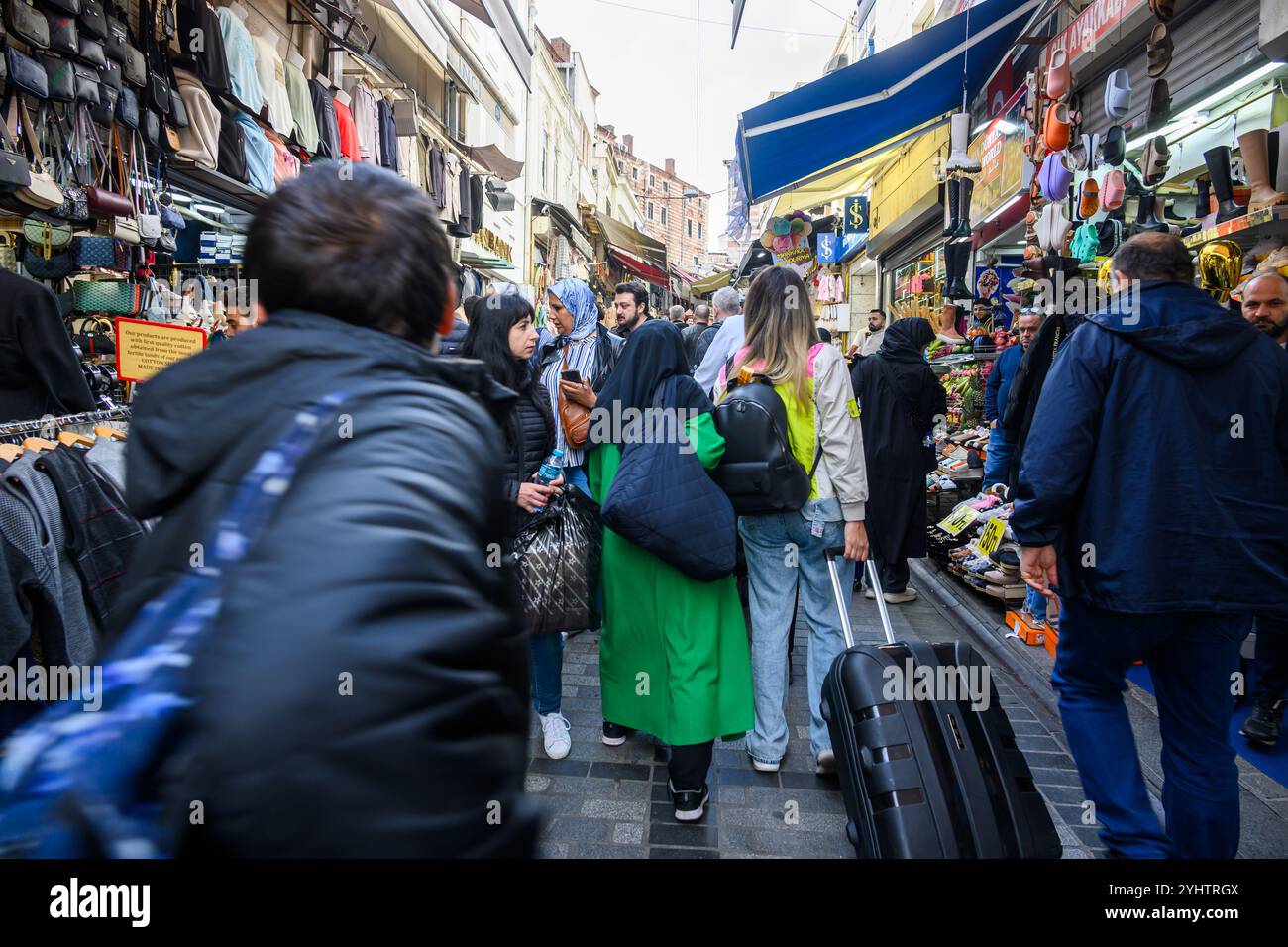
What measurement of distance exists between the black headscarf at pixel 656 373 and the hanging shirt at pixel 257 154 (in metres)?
4.55

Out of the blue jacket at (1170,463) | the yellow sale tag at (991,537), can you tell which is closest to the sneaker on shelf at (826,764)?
the blue jacket at (1170,463)

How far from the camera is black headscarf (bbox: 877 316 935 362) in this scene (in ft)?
19.7

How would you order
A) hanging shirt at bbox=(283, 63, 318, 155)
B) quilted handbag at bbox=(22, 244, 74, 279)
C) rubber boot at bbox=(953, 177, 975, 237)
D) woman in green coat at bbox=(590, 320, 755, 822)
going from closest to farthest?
woman in green coat at bbox=(590, 320, 755, 822)
quilted handbag at bbox=(22, 244, 74, 279)
hanging shirt at bbox=(283, 63, 318, 155)
rubber boot at bbox=(953, 177, 975, 237)

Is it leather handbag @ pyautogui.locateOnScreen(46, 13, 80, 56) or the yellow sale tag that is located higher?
leather handbag @ pyautogui.locateOnScreen(46, 13, 80, 56)

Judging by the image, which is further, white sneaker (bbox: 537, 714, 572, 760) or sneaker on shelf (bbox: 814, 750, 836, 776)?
white sneaker (bbox: 537, 714, 572, 760)

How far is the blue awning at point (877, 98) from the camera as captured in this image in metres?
7.85

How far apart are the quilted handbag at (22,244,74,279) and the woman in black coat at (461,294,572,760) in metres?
2.87

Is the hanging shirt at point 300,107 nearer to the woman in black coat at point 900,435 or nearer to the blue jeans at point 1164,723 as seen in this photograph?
the woman in black coat at point 900,435

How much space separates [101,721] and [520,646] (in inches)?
18.1

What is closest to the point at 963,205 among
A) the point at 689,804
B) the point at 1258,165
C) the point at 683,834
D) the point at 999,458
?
the point at 999,458

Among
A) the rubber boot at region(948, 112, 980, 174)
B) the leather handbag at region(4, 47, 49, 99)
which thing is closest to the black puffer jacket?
the leather handbag at region(4, 47, 49, 99)

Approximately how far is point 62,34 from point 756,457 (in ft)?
13.7

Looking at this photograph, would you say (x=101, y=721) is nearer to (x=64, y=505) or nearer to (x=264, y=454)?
Result: (x=264, y=454)

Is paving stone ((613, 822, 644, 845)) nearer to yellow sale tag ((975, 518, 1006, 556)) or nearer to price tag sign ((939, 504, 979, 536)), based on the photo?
yellow sale tag ((975, 518, 1006, 556))
